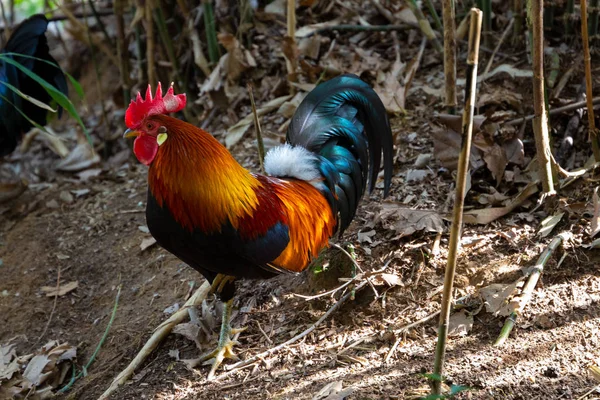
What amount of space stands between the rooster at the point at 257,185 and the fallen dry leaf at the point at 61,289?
1.25 metres

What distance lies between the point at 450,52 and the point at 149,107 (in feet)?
5.52

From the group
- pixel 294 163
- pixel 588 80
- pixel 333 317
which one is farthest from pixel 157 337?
pixel 588 80

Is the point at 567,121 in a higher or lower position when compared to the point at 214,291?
higher

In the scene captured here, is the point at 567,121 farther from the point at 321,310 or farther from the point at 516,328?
the point at 321,310

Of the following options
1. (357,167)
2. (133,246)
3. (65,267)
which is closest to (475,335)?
(357,167)

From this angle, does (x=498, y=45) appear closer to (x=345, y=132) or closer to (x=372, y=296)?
(x=345, y=132)

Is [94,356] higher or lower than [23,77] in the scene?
lower

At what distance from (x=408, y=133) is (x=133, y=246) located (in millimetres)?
1955

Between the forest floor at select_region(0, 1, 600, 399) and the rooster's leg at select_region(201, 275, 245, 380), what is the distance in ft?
0.16

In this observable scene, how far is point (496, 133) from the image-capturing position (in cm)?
369

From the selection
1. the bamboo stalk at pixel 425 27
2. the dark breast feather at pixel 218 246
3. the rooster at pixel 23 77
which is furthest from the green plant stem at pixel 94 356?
the bamboo stalk at pixel 425 27

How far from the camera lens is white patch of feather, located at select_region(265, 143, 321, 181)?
321cm

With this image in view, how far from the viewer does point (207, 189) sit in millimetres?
2771

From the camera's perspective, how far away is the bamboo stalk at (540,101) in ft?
8.68
